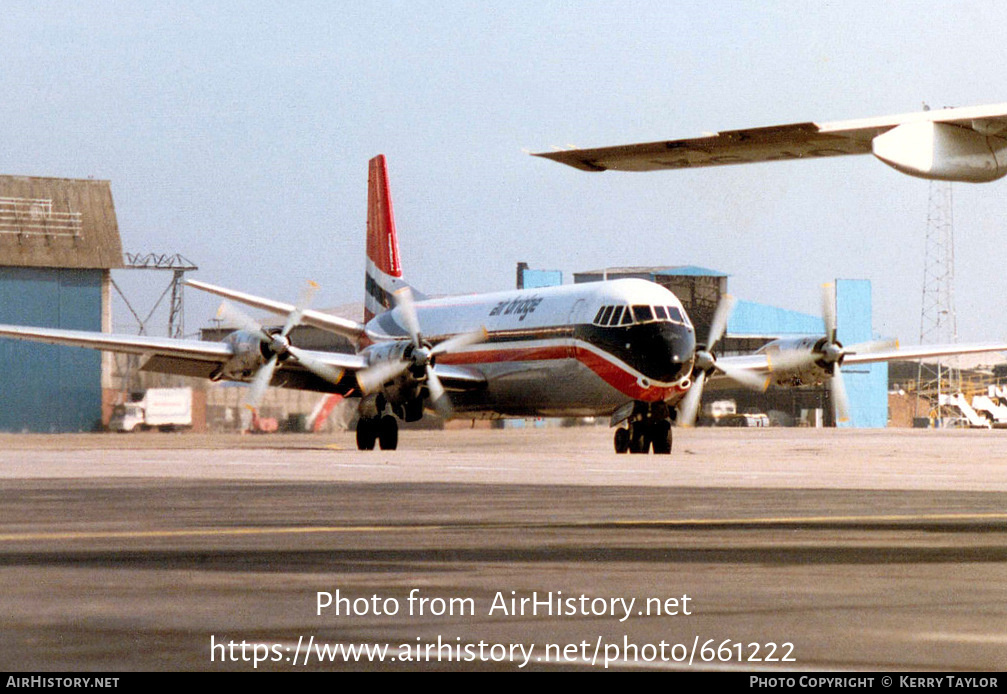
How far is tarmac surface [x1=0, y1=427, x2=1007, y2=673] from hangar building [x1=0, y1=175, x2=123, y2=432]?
197ft

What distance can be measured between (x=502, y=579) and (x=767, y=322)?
91407mm

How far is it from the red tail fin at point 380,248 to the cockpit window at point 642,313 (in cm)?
1495

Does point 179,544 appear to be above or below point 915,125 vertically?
below

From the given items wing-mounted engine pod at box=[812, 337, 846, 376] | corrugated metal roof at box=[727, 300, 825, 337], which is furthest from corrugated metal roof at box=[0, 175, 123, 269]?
wing-mounted engine pod at box=[812, 337, 846, 376]

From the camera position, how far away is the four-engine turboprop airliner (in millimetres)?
36625

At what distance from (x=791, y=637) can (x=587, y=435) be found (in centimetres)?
Result: 4740

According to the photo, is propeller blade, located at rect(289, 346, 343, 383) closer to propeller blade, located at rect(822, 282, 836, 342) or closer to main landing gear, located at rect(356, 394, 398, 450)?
main landing gear, located at rect(356, 394, 398, 450)

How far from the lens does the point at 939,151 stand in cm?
812

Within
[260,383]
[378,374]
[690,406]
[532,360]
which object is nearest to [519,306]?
[532,360]

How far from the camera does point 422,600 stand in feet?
22.0

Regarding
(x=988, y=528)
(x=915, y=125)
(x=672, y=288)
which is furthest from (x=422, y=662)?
(x=672, y=288)

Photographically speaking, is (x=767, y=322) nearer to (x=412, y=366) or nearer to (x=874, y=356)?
(x=874, y=356)
